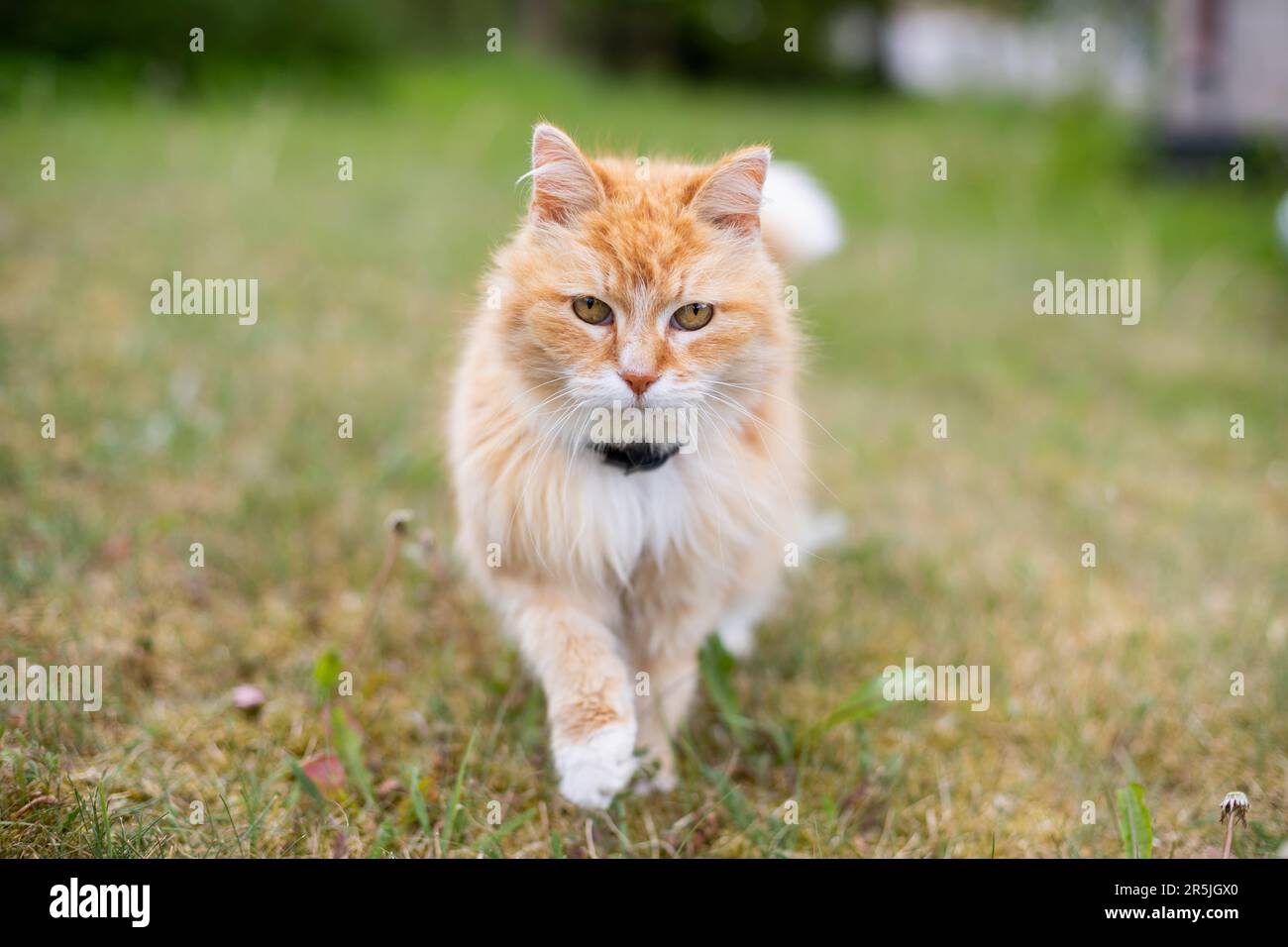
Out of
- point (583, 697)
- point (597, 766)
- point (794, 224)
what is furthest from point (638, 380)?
point (794, 224)

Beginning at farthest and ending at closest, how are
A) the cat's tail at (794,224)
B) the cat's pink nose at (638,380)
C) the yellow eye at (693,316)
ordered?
the cat's tail at (794,224) < the yellow eye at (693,316) < the cat's pink nose at (638,380)

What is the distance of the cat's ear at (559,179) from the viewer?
1.87m

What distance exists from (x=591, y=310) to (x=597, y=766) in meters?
0.85

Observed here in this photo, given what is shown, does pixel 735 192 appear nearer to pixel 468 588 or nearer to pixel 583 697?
pixel 583 697

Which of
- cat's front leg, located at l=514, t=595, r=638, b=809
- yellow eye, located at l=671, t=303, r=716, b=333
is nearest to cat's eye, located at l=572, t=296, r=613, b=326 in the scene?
yellow eye, located at l=671, t=303, r=716, b=333

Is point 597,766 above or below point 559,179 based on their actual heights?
below

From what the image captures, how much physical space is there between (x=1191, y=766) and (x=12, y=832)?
7.68 ft

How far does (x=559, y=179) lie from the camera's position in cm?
190

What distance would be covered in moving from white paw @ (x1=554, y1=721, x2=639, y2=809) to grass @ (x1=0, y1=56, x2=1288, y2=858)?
0.22ft

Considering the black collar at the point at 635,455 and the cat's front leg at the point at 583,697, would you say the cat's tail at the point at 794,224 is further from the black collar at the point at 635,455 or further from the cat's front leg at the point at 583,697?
the cat's front leg at the point at 583,697

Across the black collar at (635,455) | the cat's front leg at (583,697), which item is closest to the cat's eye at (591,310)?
the black collar at (635,455)

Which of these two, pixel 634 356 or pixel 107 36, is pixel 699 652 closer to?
pixel 634 356

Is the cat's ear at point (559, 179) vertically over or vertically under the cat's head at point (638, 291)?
over
